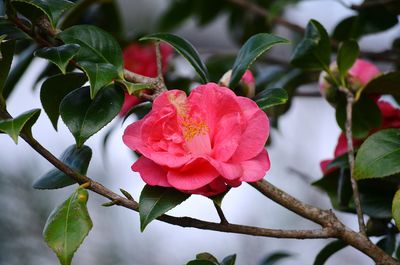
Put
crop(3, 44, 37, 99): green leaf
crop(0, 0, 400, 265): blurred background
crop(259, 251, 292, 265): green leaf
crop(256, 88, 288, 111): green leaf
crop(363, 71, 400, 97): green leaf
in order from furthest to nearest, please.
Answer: crop(0, 0, 400, 265): blurred background → crop(259, 251, 292, 265): green leaf → crop(3, 44, 37, 99): green leaf → crop(363, 71, 400, 97): green leaf → crop(256, 88, 288, 111): green leaf

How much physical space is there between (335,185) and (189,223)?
345 millimetres

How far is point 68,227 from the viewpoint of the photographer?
2.11 feet

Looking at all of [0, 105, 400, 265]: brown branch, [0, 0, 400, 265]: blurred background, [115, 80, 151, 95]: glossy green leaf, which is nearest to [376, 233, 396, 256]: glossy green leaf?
[0, 105, 400, 265]: brown branch

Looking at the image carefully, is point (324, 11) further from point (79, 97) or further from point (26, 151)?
point (79, 97)

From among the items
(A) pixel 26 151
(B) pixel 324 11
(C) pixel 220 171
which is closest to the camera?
(C) pixel 220 171

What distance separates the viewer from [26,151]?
254 cm

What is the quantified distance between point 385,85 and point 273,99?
21cm

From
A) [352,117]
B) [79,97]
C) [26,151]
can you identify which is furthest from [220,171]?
[26,151]

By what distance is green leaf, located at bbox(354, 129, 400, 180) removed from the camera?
2.40ft

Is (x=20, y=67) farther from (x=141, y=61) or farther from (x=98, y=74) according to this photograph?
(x=98, y=74)

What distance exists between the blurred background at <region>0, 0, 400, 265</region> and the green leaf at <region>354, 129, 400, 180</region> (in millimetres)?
1143

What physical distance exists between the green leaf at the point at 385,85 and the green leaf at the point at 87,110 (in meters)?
0.34

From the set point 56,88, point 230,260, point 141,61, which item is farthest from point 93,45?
point 141,61

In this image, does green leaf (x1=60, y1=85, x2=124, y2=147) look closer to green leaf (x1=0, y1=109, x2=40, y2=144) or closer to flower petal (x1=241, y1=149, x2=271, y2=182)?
green leaf (x1=0, y1=109, x2=40, y2=144)
